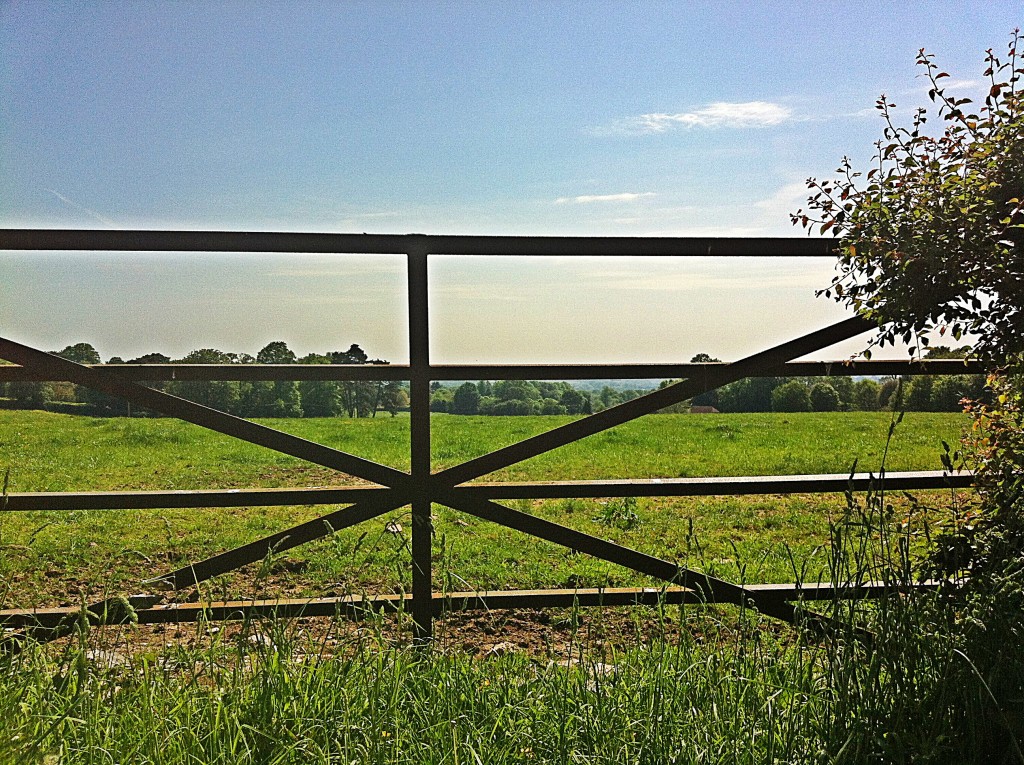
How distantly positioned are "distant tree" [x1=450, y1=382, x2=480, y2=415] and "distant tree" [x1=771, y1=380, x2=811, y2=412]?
378 centimetres

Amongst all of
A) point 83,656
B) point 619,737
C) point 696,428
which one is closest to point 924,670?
point 619,737

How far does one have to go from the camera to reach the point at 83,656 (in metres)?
1.74

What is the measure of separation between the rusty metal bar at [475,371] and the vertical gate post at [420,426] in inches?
2.6

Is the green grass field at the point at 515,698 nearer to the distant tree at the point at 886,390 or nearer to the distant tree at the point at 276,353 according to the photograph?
the distant tree at the point at 886,390

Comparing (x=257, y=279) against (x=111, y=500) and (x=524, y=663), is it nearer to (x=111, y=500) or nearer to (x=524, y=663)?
(x=111, y=500)

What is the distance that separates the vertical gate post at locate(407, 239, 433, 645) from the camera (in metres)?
3.03

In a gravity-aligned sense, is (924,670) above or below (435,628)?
above

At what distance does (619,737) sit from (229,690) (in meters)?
1.06

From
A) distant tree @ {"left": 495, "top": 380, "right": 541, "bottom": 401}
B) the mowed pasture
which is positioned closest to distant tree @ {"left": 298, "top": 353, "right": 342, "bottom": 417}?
the mowed pasture

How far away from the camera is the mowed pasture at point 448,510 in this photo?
4.77m

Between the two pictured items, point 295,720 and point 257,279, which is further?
point 257,279

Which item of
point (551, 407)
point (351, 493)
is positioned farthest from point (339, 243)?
point (551, 407)

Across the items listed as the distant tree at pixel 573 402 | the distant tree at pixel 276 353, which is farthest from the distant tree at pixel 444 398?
the distant tree at pixel 276 353

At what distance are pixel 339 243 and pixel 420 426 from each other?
80cm
